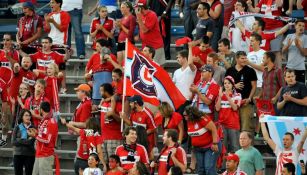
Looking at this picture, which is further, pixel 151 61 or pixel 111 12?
pixel 111 12

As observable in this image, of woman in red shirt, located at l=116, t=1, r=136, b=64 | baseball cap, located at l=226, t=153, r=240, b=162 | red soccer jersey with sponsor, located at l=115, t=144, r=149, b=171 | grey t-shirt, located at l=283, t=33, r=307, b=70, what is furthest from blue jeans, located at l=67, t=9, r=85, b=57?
baseball cap, located at l=226, t=153, r=240, b=162

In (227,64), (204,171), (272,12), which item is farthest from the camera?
(272,12)

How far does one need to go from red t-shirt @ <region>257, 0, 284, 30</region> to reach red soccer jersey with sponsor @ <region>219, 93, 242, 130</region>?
269 centimetres

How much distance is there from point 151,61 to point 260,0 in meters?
3.37

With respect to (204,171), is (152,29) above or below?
above

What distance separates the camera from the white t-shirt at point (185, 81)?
22550 mm

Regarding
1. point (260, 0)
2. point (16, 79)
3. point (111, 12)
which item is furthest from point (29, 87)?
point (260, 0)

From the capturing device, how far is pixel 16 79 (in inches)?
971

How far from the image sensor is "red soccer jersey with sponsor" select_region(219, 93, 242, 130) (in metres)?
21.6

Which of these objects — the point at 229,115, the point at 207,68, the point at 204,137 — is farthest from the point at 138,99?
the point at 229,115

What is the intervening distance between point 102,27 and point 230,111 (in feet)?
13.3

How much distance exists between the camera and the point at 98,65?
23.8 meters

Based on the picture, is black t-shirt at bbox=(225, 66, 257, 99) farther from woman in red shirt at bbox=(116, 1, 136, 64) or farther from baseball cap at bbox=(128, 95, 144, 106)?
woman in red shirt at bbox=(116, 1, 136, 64)

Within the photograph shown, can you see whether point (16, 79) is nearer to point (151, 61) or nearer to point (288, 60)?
point (151, 61)
